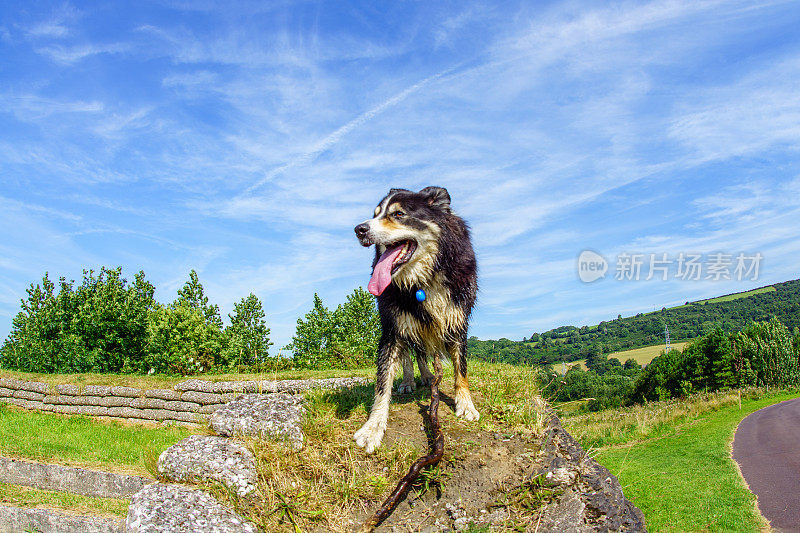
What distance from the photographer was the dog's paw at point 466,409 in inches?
196

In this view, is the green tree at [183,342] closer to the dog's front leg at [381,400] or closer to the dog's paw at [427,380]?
the dog's paw at [427,380]

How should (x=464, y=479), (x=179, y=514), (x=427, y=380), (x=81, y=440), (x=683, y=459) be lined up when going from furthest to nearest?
1. (x=683, y=459)
2. (x=81, y=440)
3. (x=427, y=380)
4. (x=464, y=479)
5. (x=179, y=514)

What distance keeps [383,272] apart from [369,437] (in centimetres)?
163

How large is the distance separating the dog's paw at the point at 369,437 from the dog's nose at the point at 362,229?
1.89 m

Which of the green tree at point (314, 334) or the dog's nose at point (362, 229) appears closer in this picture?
the dog's nose at point (362, 229)

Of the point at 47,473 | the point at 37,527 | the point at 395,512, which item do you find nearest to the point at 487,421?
the point at 395,512

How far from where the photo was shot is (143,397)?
38.9 feet

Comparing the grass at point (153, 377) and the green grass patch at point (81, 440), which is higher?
the grass at point (153, 377)

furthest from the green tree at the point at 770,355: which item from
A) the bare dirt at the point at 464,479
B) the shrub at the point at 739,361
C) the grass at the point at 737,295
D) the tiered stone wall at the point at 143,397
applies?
the grass at the point at 737,295

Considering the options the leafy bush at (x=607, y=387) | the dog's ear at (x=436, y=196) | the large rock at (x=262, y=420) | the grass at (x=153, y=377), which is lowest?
the leafy bush at (x=607, y=387)

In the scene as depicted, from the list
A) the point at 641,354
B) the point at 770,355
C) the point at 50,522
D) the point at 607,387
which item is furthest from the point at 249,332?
the point at 641,354

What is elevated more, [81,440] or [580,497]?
[81,440]

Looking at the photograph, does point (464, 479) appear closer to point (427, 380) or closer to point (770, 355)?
point (427, 380)

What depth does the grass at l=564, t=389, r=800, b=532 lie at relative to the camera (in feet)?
42.3
